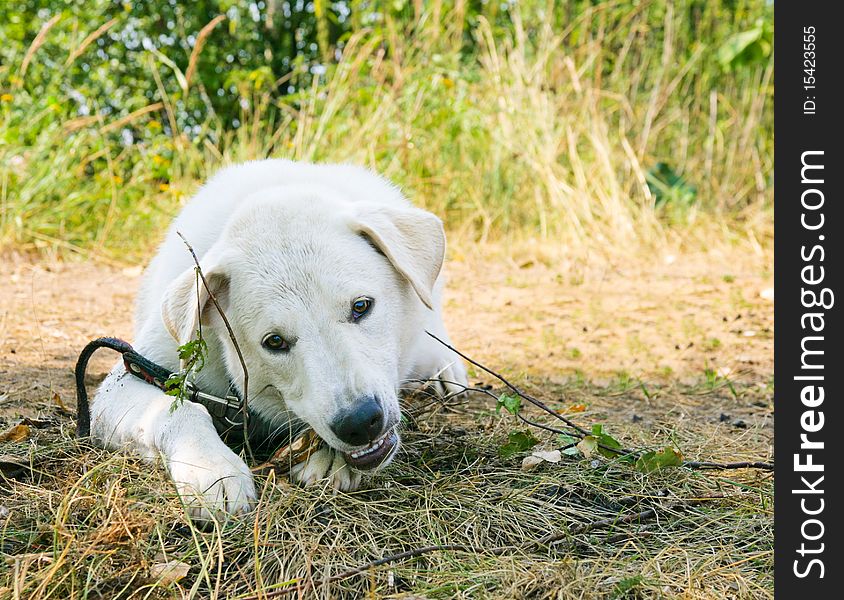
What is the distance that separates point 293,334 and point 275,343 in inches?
3.0

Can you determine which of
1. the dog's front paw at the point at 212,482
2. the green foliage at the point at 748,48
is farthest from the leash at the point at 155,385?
the green foliage at the point at 748,48

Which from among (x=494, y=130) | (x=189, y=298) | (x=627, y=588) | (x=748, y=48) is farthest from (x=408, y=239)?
(x=748, y=48)

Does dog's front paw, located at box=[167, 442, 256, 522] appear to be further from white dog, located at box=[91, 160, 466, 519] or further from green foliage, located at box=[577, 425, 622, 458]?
green foliage, located at box=[577, 425, 622, 458]

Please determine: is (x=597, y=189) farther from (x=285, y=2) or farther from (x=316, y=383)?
(x=285, y=2)

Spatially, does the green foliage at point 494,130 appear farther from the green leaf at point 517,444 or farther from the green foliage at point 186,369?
the green foliage at point 186,369

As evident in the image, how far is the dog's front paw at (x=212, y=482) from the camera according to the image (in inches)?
79.6

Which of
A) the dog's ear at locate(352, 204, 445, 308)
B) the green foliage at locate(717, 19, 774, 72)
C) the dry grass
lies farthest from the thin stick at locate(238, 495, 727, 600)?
the green foliage at locate(717, 19, 774, 72)

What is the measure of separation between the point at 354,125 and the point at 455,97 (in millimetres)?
888

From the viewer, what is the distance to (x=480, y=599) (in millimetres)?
1756

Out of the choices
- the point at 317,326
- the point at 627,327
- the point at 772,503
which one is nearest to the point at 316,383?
the point at 317,326

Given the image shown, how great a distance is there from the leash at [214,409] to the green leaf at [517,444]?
0.59m

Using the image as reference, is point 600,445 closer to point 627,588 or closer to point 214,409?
point 627,588

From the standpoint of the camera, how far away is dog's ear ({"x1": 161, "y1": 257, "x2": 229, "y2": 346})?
90.8 inches

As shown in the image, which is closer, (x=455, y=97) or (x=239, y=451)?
(x=239, y=451)
